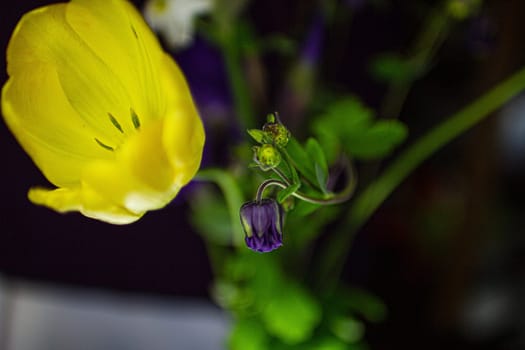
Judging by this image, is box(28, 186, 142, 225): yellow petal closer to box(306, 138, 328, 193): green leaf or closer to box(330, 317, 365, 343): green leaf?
box(306, 138, 328, 193): green leaf

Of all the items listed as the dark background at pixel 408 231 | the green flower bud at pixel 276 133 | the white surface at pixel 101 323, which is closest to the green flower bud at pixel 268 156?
the green flower bud at pixel 276 133

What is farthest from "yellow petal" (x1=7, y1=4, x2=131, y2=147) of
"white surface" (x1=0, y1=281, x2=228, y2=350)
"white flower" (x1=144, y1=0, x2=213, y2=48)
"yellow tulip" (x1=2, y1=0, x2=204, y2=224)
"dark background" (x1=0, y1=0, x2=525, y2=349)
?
"white surface" (x1=0, y1=281, x2=228, y2=350)

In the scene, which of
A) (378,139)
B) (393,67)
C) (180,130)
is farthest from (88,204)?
(393,67)

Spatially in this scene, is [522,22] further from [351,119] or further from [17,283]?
[17,283]

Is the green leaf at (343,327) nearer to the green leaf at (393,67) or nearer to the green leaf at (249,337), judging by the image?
the green leaf at (249,337)

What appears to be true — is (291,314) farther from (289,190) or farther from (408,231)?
(408,231)
